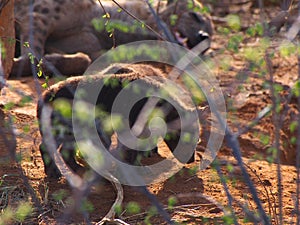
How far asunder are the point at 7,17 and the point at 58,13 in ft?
7.29

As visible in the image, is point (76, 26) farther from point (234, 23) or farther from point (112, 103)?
point (234, 23)

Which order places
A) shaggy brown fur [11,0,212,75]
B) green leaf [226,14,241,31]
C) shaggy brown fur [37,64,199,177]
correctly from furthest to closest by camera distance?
shaggy brown fur [11,0,212,75] → shaggy brown fur [37,64,199,177] → green leaf [226,14,241,31]

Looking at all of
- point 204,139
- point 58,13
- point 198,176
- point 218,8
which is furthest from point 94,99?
point 218,8

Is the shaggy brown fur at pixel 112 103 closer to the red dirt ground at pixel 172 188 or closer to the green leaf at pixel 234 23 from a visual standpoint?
the red dirt ground at pixel 172 188

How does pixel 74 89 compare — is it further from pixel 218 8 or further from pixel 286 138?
pixel 218 8

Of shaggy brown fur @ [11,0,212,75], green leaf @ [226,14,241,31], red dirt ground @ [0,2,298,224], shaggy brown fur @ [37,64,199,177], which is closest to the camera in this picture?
green leaf @ [226,14,241,31]

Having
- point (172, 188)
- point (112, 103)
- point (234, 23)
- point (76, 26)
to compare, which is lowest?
point (172, 188)

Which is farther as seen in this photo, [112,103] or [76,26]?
[76,26]

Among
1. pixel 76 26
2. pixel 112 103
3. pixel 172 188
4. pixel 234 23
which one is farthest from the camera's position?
pixel 76 26

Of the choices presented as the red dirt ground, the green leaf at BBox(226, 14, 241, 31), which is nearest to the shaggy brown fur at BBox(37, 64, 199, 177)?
the red dirt ground

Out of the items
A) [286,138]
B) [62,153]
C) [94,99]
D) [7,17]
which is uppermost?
[7,17]

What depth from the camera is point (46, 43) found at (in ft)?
23.2

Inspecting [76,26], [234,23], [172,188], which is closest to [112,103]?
[172,188]

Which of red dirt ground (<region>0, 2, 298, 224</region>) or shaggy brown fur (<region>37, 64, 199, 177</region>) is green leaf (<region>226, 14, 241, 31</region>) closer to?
red dirt ground (<region>0, 2, 298, 224</region>)
